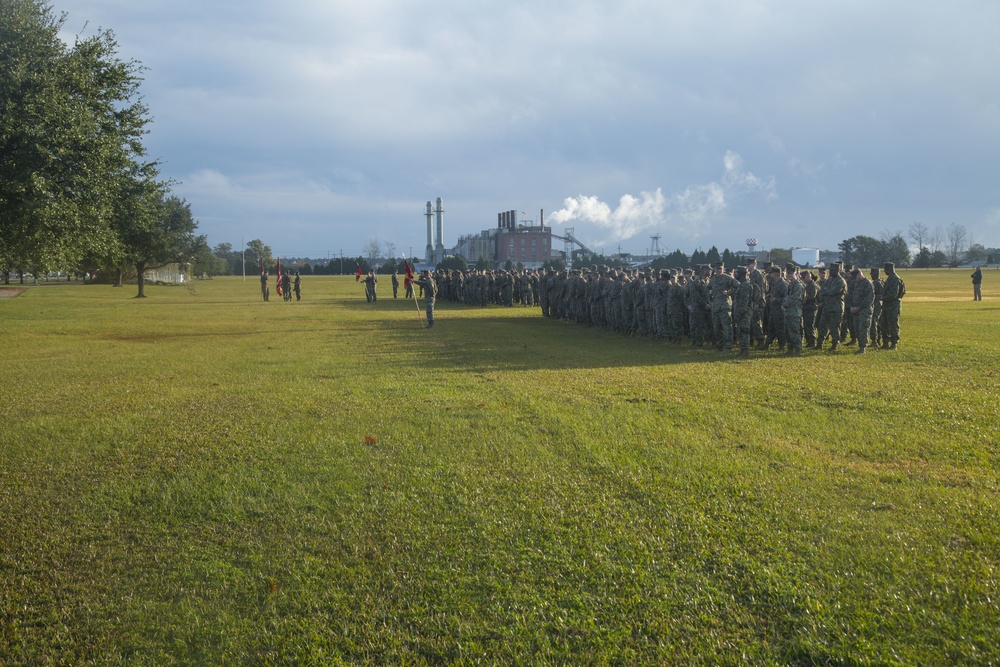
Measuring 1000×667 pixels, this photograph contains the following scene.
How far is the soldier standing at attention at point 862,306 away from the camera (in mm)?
15852

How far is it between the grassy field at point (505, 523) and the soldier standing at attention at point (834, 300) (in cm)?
470

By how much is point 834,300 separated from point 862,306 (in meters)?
0.60

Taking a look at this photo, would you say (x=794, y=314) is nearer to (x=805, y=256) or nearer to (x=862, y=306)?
(x=862, y=306)

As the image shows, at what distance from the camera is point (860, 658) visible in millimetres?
3576

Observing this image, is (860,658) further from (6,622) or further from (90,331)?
(90,331)

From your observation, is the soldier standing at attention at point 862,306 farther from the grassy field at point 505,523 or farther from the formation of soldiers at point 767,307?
the grassy field at point 505,523

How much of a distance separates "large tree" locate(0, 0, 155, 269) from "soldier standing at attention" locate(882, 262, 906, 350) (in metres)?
19.9

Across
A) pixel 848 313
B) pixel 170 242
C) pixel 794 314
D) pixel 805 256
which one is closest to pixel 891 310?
pixel 848 313

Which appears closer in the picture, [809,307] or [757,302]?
[757,302]

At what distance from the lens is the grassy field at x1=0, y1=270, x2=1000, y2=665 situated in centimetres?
390

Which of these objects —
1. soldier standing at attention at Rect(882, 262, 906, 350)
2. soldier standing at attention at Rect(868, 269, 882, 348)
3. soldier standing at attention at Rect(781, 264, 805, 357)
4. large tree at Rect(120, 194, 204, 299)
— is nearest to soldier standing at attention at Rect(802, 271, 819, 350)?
soldier standing at attention at Rect(781, 264, 805, 357)

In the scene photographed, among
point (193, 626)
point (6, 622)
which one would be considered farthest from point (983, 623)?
point (6, 622)

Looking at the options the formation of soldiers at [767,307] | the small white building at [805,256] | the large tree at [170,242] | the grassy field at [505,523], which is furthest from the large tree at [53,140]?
the small white building at [805,256]

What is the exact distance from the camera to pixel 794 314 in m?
16.1
